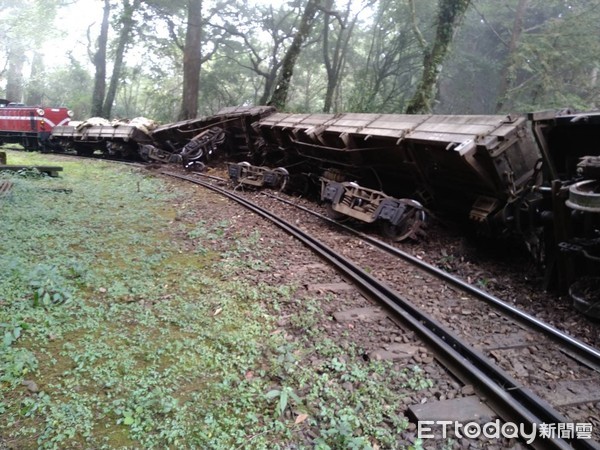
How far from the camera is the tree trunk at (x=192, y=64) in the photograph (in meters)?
18.8

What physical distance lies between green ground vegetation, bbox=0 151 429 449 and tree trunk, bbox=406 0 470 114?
9.22 m

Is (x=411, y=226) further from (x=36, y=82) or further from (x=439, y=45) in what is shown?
(x=36, y=82)

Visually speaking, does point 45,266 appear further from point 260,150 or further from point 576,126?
point 260,150

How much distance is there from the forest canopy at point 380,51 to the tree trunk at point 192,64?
5cm

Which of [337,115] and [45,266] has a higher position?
[337,115]

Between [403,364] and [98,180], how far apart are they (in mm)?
10664

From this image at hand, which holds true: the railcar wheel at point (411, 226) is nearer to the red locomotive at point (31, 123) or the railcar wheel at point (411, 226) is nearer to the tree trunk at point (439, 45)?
the tree trunk at point (439, 45)

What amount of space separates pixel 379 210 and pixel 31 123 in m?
20.2

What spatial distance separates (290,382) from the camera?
3.16m

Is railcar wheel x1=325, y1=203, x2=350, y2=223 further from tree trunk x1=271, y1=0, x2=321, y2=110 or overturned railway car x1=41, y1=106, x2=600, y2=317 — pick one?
tree trunk x1=271, y1=0, x2=321, y2=110

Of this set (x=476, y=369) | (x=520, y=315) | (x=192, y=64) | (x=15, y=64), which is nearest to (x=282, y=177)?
(x=520, y=315)

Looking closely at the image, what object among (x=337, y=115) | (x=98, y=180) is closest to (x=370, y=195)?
(x=337, y=115)

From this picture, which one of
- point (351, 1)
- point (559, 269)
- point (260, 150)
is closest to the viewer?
point (559, 269)

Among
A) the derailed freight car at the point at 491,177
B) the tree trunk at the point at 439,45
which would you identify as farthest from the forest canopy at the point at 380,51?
the derailed freight car at the point at 491,177
